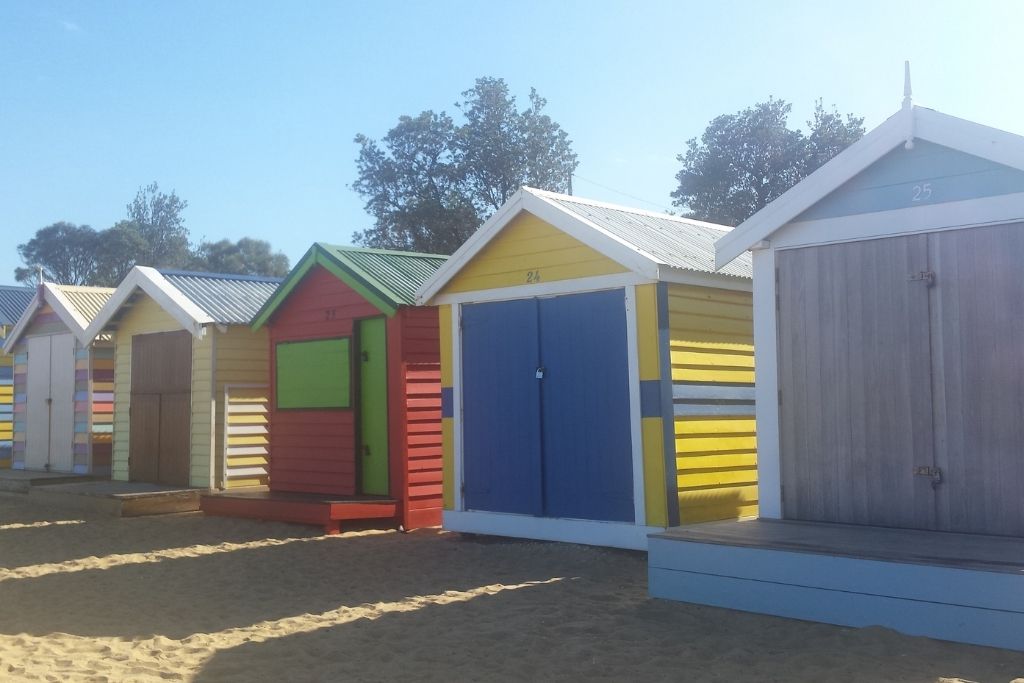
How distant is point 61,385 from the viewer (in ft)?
57.5

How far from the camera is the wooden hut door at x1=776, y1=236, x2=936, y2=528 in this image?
7.05 m

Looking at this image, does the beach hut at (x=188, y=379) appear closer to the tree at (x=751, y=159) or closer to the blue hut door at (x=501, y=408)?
the blue hut door at (x=501, y=408)

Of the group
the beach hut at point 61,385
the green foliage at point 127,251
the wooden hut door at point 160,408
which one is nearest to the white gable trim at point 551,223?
the wooden hut door at point 160,408

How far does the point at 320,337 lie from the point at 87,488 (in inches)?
185

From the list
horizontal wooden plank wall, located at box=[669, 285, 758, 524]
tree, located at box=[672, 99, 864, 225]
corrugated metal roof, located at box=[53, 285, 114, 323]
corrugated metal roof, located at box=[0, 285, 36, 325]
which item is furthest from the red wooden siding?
tree, located at box=[672, 99, 864, 225]

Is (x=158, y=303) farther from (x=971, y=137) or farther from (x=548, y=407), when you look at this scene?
(x=971, y=137)

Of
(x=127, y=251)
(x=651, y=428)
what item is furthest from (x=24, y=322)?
(x=127, y=251)

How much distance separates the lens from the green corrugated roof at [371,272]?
11508 mm

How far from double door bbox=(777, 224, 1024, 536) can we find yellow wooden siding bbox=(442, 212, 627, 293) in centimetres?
199

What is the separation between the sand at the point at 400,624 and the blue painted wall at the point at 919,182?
3.08 m

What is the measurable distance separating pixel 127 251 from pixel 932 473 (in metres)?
66.3

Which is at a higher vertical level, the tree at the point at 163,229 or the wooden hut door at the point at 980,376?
the tree at the point at 163,229

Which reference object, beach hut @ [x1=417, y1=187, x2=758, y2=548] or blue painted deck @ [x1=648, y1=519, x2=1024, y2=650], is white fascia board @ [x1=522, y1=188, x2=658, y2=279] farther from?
blue painted deck @ [x1=648, y1=519, x2=1024, y2=650]

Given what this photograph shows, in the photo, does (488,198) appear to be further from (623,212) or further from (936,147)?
(936,147)
